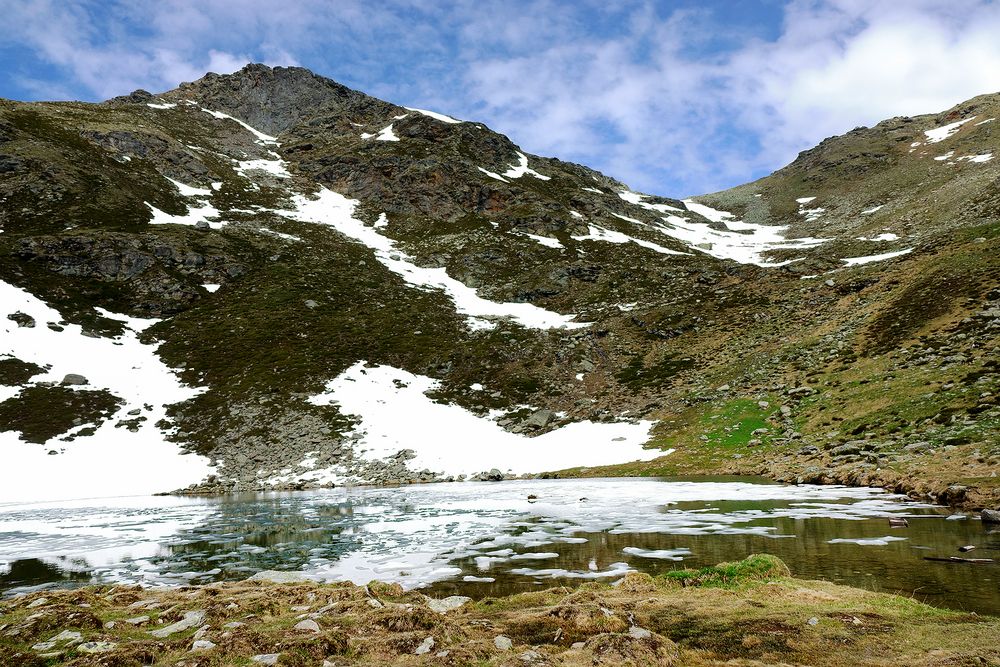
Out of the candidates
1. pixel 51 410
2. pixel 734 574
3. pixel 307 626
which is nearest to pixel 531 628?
pixel 307 626

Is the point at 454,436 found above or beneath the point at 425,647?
above

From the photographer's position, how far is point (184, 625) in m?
9.27

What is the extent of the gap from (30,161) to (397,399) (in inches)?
3180

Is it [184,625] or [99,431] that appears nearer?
[184,625]

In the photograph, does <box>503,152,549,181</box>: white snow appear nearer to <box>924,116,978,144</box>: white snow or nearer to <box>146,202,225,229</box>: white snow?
<box>146,202,225,229</box>: white snow

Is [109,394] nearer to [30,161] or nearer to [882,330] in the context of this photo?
[30,161]

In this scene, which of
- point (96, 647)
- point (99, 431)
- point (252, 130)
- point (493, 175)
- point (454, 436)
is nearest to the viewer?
point (96, 647)

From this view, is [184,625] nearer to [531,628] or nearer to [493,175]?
[531,628]

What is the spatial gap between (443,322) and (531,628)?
70.2 m

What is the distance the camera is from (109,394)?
56.3 meters

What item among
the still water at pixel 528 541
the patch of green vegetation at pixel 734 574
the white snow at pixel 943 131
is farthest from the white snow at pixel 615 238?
the white snow at pixel 943 131

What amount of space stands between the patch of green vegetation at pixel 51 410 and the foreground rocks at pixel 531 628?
49.1 metres

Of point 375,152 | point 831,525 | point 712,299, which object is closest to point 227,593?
point 831,525

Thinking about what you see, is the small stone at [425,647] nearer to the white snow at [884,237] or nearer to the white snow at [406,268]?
the white snow at [406,268]
